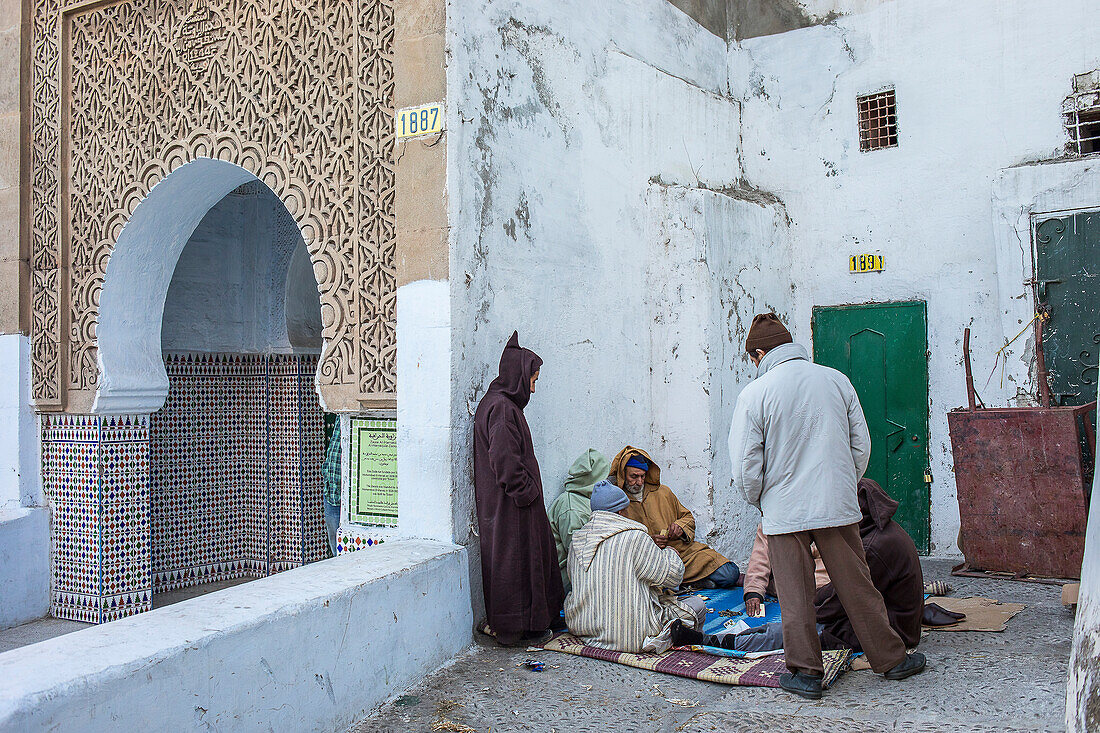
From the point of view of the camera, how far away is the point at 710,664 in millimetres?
3803

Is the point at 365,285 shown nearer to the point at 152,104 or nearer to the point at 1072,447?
the point at 152,104

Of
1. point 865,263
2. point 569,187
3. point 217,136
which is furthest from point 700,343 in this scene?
point 217,136

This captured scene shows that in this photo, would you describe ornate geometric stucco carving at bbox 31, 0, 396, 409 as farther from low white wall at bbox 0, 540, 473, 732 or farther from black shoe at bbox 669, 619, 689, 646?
black shoe at bbox 669, 619, 689, 646

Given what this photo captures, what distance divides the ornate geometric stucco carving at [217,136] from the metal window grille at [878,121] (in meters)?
3.41

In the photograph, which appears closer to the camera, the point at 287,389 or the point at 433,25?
the point at 433,25

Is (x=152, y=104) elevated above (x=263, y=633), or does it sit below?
above

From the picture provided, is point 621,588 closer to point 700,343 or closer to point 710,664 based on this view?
point 710,664

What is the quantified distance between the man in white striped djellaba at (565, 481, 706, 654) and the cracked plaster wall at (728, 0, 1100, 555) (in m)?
2.78

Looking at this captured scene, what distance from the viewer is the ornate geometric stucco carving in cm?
454

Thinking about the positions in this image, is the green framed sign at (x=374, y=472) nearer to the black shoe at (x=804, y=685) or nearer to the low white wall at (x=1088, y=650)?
the black shoe at (x=804, y=685)

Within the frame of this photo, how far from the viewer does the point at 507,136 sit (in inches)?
181

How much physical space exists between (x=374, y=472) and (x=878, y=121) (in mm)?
4117

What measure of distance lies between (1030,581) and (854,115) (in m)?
3.20

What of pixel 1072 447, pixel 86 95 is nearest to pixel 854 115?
pixel 1072 447
